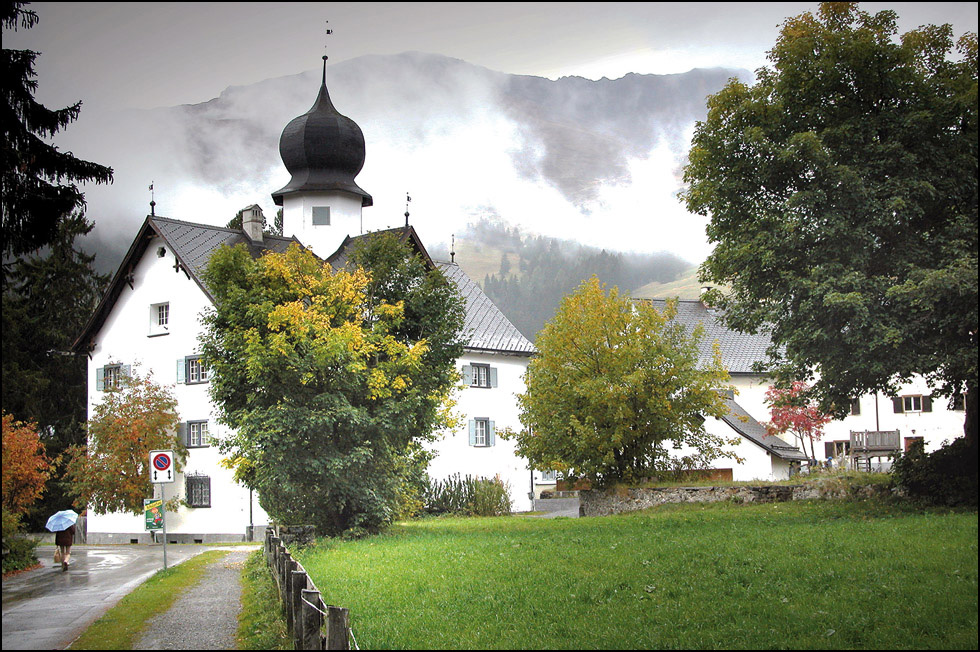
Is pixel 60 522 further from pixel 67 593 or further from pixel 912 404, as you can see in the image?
pixel 912 404

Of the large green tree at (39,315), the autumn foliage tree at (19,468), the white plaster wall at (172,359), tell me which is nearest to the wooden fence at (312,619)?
the large green tree at (39,315)

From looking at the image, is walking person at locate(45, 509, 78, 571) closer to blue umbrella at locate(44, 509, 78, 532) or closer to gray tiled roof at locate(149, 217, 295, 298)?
blue umbrella at locate(44, 509, 78, 532)

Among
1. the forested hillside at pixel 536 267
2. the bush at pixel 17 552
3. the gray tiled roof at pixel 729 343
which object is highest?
the forested hillside at pixel 536 267

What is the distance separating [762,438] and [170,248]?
2978cm

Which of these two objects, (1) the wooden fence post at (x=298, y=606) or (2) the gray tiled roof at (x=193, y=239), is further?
(2) the gray tiled roof at (x=193, y=239)

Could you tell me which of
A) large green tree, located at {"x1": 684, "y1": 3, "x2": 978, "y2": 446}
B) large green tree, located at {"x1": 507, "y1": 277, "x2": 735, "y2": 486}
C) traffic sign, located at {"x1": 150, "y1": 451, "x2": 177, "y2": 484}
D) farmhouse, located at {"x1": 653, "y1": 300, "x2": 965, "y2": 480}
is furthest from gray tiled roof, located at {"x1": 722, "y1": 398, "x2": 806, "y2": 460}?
traffic sign, located at {"x1": 150, "y1": 451, "x2": 177, "y2": 484}

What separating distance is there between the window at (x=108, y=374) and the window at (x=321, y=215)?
10055 millimetres

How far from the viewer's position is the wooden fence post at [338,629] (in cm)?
743

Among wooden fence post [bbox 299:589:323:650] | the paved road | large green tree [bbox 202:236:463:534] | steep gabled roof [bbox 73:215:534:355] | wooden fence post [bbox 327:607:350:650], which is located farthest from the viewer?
steep gabled roof [bbox 73:215:534:355]

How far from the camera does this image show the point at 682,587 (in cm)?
1127

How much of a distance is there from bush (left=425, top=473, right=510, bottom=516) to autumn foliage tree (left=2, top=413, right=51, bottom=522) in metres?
15.8

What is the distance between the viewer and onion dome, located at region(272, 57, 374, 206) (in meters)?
40.9

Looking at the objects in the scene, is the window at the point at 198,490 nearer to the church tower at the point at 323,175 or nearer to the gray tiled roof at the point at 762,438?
the church tower at the point at 323,175

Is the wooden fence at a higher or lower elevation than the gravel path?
higher
